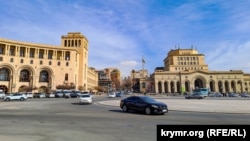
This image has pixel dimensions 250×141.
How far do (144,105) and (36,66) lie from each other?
78.6 meters

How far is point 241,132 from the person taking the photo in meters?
6.24

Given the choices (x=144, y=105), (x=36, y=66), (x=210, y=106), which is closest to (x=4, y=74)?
(x=36, y=66)

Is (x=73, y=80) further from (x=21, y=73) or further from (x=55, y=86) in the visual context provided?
(x=21, y=73)

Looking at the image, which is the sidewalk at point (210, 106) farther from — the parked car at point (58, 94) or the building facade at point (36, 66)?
the building facade at point (36, 66)

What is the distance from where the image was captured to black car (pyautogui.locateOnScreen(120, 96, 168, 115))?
1540 centimetres

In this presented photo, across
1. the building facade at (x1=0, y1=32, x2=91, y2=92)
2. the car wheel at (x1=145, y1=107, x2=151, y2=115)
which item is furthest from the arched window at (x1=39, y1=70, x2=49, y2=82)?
the car wheel at (x1=145, y1=107, x2=151, y2=115)

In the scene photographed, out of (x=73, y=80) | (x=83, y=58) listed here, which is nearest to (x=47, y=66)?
(x=73, y=80)

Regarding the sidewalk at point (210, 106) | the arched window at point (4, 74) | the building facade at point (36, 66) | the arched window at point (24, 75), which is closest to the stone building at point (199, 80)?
the building facade at point (36, 66)

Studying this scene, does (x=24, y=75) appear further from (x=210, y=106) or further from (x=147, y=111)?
(x=147, y=111)

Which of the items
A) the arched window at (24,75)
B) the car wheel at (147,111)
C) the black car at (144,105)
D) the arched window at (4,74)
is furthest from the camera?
the arched window at (24,75)

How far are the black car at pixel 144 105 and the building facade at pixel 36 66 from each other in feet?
232

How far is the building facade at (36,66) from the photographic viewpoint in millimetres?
77688

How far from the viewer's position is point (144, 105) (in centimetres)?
1614

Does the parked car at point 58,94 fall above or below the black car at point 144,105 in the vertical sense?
below
